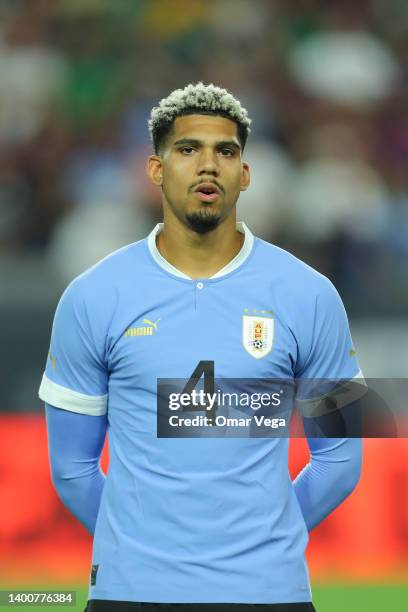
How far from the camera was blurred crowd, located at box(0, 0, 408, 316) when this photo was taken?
31.5 feet

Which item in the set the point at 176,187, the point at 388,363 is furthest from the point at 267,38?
the point at 176,187

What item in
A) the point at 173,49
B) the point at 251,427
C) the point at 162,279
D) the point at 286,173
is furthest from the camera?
the point at 173,49

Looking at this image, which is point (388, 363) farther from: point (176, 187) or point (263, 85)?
point (176, 187)

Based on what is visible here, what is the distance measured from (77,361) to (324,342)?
67 centimetres

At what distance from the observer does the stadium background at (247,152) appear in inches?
362

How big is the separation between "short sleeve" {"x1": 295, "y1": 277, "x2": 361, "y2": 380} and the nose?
439mm

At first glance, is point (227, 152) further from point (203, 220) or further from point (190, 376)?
point (190, 376)

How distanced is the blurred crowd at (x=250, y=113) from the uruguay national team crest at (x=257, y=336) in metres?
5.80

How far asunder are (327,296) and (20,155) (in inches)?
278

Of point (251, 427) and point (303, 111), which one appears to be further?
point (303, 111)

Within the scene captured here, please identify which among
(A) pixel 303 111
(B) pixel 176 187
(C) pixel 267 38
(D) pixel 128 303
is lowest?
(D) pixel 128 303

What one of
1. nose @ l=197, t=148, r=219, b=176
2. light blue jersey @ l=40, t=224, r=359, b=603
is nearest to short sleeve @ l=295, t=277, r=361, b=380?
light blue jersey @ l=40, t=224, r=359, b=603

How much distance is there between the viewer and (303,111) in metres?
10.3

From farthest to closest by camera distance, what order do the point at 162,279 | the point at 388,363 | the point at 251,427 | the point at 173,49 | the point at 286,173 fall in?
the point at 173,49 → the point at 286,173 → the point at 388,363 → the point at 162,279 → the point at 251,427
